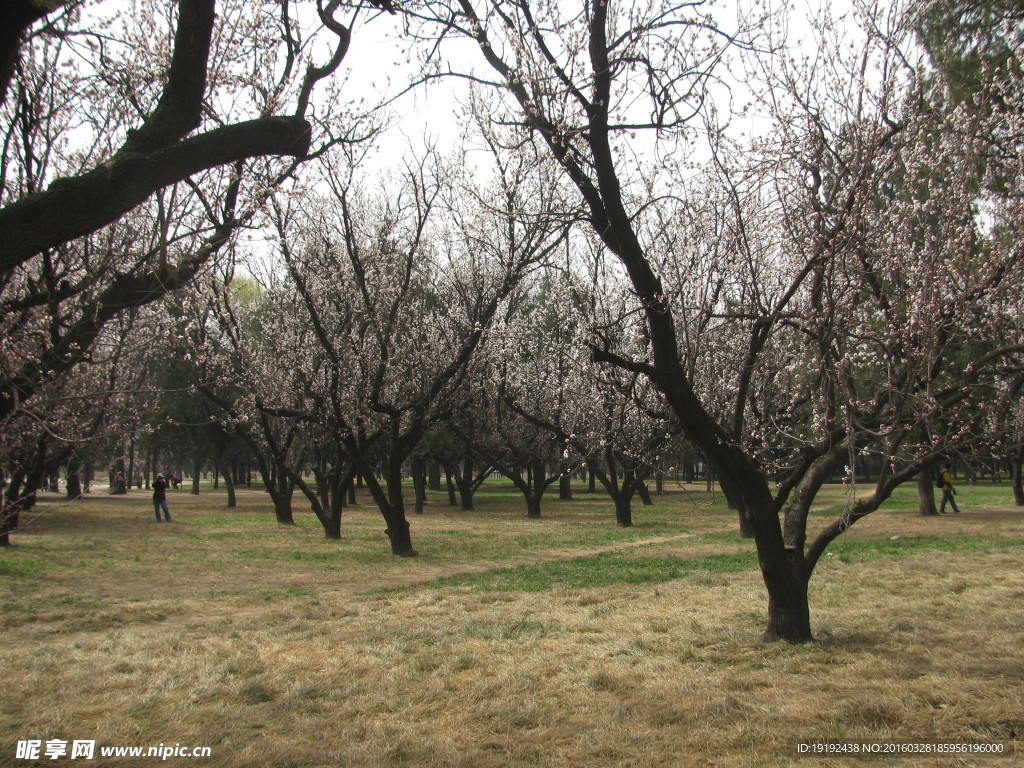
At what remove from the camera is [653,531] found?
21.0 metres

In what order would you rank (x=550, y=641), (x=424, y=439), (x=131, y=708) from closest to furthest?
1. (x=131, y=708)
2. (x=550, y=641)
3. (x=424, y=439)

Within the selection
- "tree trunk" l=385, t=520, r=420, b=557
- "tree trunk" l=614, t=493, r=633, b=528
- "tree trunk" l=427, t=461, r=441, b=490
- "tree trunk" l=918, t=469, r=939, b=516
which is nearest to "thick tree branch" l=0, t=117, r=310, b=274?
"tree trunk" l=385, t=520, r=420, b=557

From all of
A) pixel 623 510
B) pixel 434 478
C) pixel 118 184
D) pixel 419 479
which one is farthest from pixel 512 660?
pixel 434 478

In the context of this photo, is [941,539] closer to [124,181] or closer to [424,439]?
[124,181]

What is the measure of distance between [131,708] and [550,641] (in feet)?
11.8

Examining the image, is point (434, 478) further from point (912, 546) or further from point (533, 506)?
point (912, 546)

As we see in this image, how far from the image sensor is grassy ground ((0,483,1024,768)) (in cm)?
450

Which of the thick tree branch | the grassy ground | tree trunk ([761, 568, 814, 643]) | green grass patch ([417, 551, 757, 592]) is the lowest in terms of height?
green grass patch ([417, 551, 757, 592])

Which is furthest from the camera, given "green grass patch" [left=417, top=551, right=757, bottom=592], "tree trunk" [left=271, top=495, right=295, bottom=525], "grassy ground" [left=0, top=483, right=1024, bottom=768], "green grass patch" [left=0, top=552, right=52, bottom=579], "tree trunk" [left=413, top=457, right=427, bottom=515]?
"tree trunk" [left=413, top=457, right=427, bottom=515]

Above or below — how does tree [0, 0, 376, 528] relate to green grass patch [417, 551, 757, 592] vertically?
above

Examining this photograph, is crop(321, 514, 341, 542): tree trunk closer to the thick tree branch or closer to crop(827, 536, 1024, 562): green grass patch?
crop(827, 536, 1024, 562): green grass patch

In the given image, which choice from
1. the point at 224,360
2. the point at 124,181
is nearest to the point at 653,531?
the point at 224,360

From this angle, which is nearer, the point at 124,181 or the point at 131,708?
the point at 124,181

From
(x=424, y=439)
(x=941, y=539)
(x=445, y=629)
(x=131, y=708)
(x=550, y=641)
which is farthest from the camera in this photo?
(x=424, y=439)
